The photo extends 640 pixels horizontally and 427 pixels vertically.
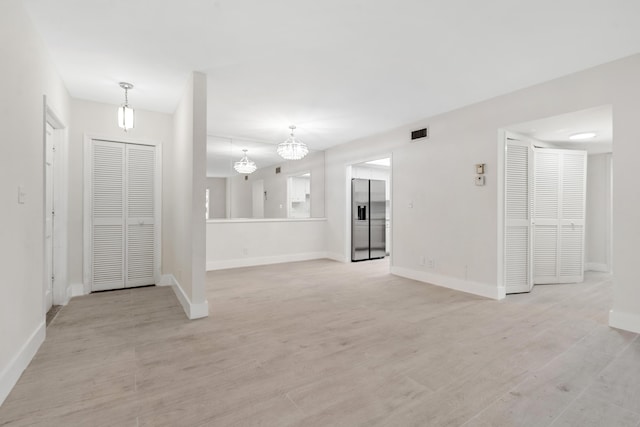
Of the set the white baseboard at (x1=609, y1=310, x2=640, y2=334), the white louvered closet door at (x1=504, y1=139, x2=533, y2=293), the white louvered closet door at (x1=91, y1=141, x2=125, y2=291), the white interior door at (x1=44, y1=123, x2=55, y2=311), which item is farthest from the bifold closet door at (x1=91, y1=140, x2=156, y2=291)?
the white baseboard at (x1=609, y1=310, x2=640, y2=334)

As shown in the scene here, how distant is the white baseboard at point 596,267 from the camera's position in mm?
5593

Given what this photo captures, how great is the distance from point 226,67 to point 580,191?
5417 mm

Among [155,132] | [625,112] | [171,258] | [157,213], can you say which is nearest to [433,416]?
A: [625,112]

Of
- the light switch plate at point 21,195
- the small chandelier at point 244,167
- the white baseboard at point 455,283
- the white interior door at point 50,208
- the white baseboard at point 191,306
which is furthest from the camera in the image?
the small chandelier at point 244,167

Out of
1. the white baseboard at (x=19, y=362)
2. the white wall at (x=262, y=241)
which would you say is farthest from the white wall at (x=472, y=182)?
the white baseboard at (x=19, y=362)

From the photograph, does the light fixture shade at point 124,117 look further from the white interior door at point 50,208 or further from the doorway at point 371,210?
the doorway at point 371,210

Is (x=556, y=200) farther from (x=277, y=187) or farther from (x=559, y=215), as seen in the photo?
(x=277, y=187)

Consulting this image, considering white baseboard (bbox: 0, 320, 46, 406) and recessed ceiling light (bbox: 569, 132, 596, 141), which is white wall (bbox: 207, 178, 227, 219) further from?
recessed ceiling light (bbox: 569, 132, 596, 141)

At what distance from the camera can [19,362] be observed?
6.73 feet

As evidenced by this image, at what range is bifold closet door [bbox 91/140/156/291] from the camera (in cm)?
416

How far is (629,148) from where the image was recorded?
2.86 m

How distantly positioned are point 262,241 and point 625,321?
5439 millimetres

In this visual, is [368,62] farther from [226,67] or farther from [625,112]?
[625,112]

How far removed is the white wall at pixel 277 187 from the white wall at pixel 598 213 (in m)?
5.35
